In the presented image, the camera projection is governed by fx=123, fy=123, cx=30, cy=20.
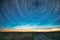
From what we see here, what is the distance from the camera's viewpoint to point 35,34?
1525 millimetres

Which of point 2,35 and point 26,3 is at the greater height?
point 26,3

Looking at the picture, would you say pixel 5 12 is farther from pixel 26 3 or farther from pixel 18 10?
pixel 26 3

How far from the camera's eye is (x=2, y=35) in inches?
61.7

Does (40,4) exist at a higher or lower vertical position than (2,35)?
higher

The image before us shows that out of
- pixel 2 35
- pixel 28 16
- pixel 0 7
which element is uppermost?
pixel 0 7

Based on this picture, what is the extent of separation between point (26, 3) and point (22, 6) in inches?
2.5

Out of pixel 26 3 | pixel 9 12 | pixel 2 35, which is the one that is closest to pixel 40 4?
pixel 26 3

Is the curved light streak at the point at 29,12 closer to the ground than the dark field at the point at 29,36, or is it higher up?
higher up

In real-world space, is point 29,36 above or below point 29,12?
below

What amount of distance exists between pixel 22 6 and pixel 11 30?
1.10ft

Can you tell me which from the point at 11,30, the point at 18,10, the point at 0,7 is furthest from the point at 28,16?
the point at 0,7

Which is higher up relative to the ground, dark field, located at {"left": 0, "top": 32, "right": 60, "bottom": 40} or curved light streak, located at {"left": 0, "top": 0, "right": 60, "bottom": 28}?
curved light streak, located at {"left": 0, "top": 0, "right": 60, "bottom": 28}

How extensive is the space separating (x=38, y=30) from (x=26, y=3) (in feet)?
1.23

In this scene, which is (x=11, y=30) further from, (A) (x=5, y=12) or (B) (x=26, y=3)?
(B) (x=26, y=3)
